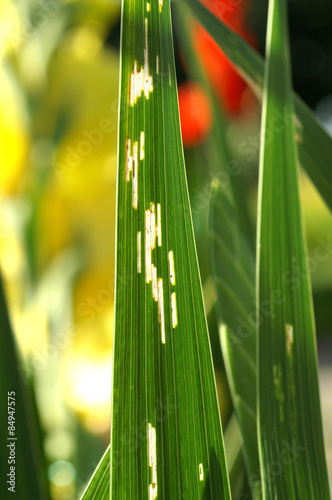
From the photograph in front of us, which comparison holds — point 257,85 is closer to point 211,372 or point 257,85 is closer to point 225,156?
point 225,156

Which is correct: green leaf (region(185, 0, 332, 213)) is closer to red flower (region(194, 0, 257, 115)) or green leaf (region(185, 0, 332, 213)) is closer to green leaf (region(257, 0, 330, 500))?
green leaf (region(257, 0, 330, 500))

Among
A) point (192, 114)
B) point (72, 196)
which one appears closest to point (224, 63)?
point (192, 114)

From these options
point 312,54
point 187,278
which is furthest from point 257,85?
point 312,54

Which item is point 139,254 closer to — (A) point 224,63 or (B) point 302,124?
(B) point 302,124

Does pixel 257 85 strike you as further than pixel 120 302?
Yes

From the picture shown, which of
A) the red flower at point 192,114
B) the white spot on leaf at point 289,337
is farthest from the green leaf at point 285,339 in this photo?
the red flower at point 192,114

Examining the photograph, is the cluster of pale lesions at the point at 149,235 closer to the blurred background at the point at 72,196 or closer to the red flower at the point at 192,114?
the blurred background at the point at 72,196
